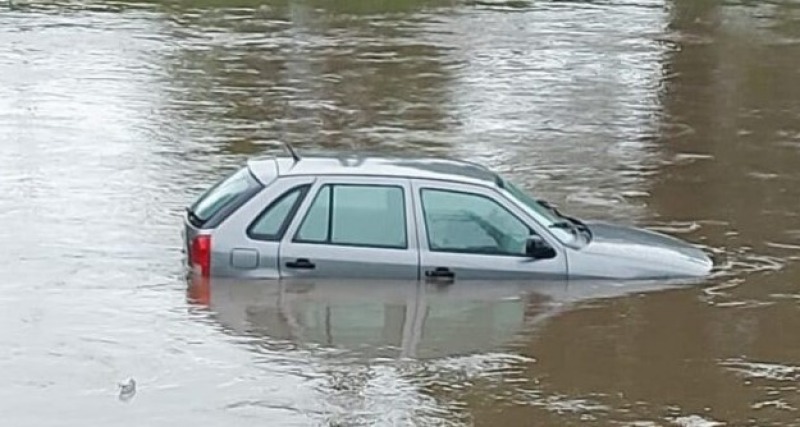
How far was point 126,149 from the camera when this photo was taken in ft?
70.9

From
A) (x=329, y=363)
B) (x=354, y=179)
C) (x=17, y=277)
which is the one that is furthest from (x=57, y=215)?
(x=329, y=363)

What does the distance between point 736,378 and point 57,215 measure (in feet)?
28.3

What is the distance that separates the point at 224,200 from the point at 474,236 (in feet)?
7.64

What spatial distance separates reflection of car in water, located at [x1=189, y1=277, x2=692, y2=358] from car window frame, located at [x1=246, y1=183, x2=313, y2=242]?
0.40 meters

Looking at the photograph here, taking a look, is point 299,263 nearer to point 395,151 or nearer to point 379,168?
point 379,168

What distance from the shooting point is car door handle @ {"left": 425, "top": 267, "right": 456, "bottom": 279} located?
1419cm

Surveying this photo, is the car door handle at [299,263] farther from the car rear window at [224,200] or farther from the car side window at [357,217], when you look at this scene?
the car rear window at [224,200]

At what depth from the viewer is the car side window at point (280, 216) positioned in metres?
14.1

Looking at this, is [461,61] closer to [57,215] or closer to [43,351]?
[57,215]

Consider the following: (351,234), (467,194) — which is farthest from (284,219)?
(467,194)

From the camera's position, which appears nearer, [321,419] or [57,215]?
[321,419]

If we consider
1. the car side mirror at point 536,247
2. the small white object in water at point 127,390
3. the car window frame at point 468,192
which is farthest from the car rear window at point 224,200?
the small white object in water at point 127,390

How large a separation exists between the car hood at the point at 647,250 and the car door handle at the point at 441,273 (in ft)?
4.16

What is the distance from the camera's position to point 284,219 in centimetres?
1414
